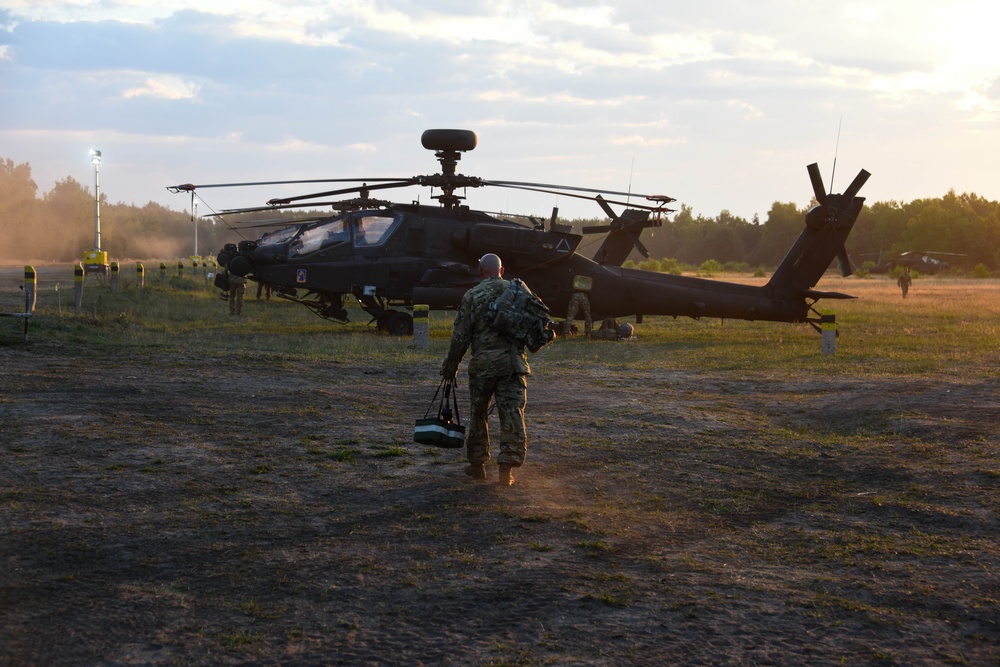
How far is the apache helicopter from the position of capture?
19266 millimetres

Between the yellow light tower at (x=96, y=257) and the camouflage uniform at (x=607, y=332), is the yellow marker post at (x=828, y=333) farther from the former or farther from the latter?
the yellow light tower at (x=96, y=257)

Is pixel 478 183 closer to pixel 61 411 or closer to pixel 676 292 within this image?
pixel 676 292

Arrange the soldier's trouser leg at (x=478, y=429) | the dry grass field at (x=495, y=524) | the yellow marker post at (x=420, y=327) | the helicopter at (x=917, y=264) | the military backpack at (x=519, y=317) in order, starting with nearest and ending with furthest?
the dry grass field at (x=495, y=524) < the military backpack at (x=519, y=317) < the soldier's trouser leg at (x=478, y=429) < the yellow marker post at (x=420, y=327) < the helicopter at (x=917, y=264)

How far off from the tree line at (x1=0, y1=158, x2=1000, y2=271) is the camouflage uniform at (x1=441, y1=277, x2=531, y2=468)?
7031cm

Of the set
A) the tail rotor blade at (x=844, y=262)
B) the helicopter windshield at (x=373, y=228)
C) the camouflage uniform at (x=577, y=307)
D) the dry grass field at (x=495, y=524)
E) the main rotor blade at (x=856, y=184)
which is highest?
the main rotor blade at (x=856, y=184)

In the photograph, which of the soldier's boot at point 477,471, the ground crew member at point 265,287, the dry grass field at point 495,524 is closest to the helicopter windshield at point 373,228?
the ground crew member at point 265,287

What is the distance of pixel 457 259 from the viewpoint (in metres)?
19.9

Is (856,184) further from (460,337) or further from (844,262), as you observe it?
(460,337)

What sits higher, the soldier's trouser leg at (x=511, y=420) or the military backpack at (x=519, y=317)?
the military backpack at (x=519, y=317)

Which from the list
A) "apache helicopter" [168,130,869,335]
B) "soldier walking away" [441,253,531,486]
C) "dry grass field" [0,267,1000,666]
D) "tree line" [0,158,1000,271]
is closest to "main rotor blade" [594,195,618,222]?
"apache helicopter" [168,130,869,335]

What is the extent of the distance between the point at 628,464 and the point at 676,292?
503 inches

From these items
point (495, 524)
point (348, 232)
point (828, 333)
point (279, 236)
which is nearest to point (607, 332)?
point (828, 333)

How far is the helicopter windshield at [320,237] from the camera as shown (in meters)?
19.4

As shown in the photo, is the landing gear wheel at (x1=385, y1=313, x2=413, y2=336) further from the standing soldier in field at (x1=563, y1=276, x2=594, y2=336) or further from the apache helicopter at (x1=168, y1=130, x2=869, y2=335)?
the standing soldier in field at (x1=563, y1=276, x2=594, y2=336)
